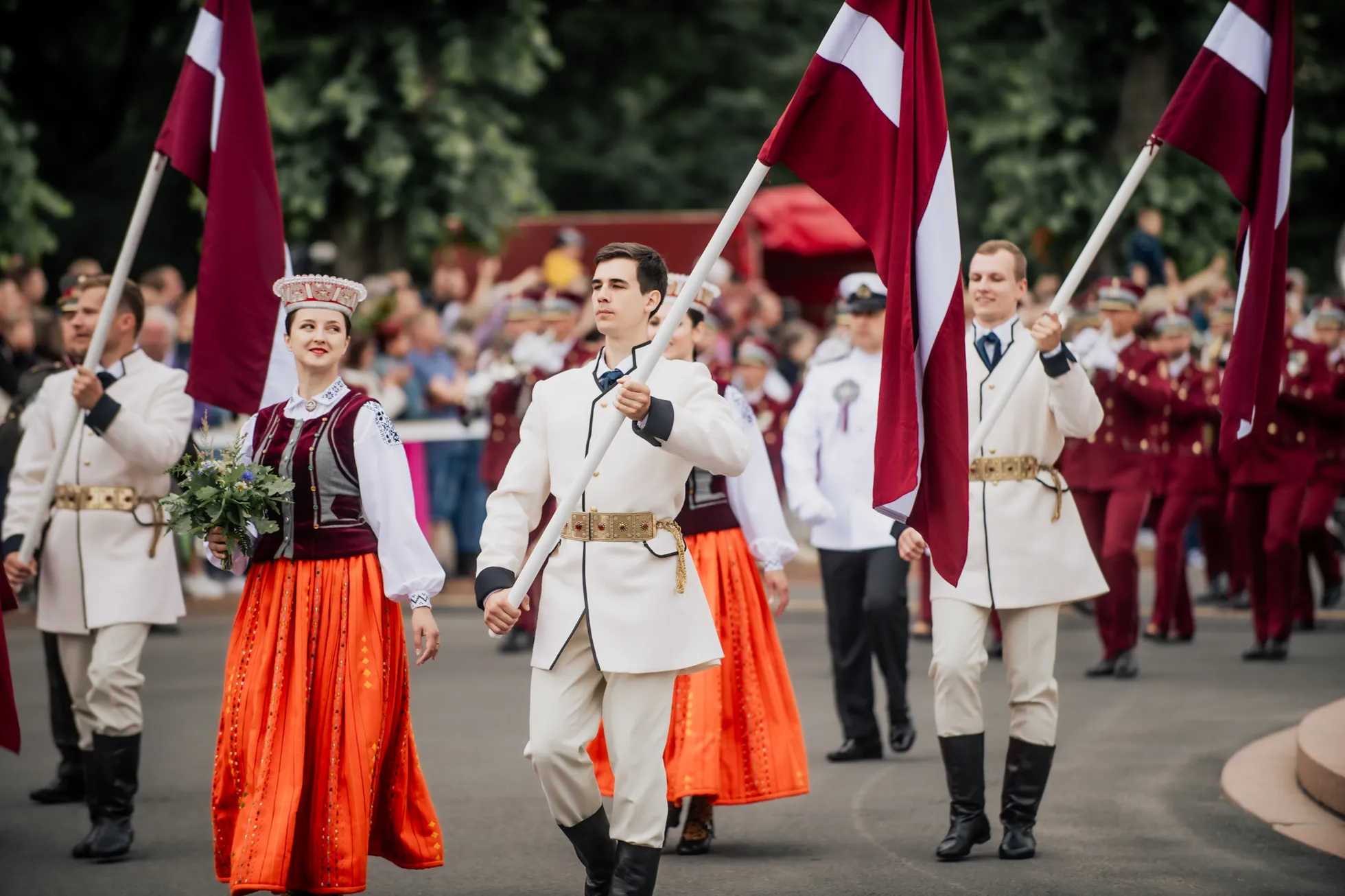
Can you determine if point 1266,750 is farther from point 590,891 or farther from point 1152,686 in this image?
point 590,891

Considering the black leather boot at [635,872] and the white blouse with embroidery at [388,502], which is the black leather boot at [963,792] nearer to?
the black leather boot at [635,872]

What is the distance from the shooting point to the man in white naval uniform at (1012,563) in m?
7.35

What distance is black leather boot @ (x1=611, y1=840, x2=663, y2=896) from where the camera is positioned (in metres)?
5.98

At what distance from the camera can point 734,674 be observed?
781 cm

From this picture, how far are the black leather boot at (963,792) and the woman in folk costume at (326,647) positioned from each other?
6.37 ft

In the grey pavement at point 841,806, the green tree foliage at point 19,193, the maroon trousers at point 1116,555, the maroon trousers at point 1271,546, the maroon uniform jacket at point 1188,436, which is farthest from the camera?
the green tree foliage at point 19,193

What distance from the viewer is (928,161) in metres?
6.68

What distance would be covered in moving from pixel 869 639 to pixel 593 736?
12.2 feet

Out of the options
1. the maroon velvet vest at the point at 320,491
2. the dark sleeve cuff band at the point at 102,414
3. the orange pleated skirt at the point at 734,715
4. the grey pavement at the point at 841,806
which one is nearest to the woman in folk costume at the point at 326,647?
the maroon velvet vest at the point at 320,491

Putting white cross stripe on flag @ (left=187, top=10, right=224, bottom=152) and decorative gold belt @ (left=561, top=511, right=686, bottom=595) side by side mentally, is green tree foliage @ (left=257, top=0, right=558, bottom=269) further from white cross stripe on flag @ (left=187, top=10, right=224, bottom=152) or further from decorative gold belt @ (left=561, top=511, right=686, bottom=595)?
→ decorative gold belt @ (left=561, top=511, right=686, bottom=595)

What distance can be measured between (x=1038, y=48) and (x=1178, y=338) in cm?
1102

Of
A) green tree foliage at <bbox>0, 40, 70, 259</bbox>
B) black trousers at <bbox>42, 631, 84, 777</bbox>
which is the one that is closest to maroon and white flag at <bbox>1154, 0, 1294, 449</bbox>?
black trousers at <bbox>42, 631, 84, 777</bbox>

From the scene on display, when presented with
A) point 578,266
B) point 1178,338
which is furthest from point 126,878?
point 578,266

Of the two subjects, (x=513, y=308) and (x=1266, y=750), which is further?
(x=513, y=308)
